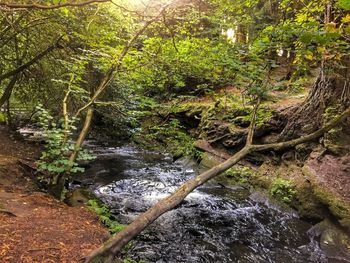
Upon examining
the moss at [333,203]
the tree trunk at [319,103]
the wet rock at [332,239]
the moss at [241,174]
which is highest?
the tree trunk at [319,103]

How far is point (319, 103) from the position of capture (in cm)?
888

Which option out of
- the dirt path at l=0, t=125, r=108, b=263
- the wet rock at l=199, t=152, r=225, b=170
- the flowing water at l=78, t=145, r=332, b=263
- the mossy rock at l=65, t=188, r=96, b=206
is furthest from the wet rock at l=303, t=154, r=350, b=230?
the mossy rock at l=65, t=188, r=96, b=206

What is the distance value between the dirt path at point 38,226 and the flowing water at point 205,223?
3.69 ft

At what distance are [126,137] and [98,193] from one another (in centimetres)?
756

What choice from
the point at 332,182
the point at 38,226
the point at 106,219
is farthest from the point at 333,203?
the point at 38,226

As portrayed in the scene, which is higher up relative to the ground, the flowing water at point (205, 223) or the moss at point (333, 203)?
the moss at point (333, 203)

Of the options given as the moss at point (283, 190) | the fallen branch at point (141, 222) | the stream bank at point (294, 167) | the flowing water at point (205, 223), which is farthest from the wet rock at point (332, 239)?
→ the fallen branch at point (141, 222)

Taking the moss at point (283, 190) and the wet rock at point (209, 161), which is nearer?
the moss at point (283, 190)

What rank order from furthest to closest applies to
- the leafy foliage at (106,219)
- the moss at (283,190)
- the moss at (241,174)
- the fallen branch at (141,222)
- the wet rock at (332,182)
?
the moss at (241,174) < the moss at (283,190) < the wet rock at (332,182) < the leafy foliage at (106,219) < the fallen branch at (141,222)

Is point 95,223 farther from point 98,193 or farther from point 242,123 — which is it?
point 242,123

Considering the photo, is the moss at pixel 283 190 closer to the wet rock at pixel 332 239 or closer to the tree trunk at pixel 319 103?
the wet rock at pixel 332 239

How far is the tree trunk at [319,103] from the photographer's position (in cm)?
795

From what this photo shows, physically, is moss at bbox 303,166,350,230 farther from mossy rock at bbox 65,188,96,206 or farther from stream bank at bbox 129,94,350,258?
mossy rock at bbox 65,188,96,206

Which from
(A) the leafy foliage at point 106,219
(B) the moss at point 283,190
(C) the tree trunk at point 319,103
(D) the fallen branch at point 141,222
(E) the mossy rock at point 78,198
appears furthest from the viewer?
(B) the moss at point 283,190
